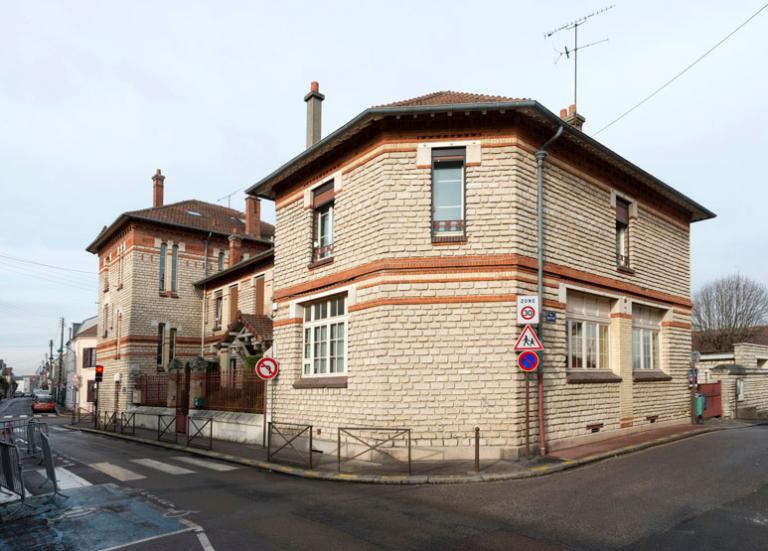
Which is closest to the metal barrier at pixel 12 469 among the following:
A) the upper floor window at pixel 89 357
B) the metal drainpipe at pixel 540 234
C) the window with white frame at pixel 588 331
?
the metal drainpipe at pixel 540 234

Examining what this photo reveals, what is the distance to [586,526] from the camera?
7004 mm

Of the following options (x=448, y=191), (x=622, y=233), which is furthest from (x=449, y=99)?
(x=622, y=233)

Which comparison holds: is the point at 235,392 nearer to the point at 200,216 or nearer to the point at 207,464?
the point at 207,464

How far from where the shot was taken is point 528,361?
1138cm

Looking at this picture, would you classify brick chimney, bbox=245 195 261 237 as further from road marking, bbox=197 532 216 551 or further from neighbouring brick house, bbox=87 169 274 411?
road marking, bbox=197 532 216 551

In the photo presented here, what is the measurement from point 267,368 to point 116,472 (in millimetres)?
4259

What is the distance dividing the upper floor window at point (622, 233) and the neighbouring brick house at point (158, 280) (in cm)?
1886

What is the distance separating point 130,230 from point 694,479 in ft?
87.1

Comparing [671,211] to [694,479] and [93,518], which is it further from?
[93,518]

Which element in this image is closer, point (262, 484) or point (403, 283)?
point (262, 484)

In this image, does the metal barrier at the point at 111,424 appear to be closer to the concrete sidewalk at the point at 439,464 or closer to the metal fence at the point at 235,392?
the metal fence at the point at 235,392

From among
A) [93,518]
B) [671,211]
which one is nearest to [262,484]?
[93,518]

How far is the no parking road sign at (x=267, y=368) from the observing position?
15.0 metres

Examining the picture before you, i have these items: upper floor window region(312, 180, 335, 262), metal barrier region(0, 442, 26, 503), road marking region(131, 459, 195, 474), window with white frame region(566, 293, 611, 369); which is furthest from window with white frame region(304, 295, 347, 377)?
metal barrier region(0, 442, 26, 503)
